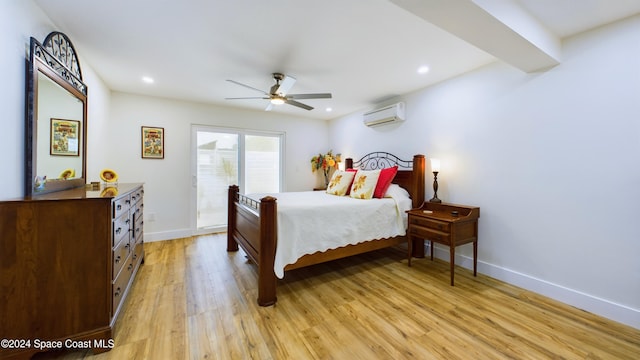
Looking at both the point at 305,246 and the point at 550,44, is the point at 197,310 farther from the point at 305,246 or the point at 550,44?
the point at 550,44

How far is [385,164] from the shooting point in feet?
13.5

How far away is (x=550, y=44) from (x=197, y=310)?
3.79 meters

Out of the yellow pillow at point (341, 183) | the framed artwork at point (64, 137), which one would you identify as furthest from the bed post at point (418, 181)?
the framed artwork at point (64, 137)

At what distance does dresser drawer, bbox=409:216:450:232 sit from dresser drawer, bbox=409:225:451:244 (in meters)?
0.04

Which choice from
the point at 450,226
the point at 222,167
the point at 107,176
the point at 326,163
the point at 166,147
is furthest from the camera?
the point at 326,163

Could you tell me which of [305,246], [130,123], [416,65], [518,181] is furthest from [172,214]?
[518,181]

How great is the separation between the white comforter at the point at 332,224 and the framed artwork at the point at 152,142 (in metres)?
2.63

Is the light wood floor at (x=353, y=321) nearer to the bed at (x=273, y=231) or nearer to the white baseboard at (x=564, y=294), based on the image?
the white baseboard at (x=564, y=294)

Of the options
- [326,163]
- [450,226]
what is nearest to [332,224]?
[450,226]

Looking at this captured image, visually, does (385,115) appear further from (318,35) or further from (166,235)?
(166,235)

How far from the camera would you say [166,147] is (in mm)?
4023

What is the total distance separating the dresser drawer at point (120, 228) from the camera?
169cm

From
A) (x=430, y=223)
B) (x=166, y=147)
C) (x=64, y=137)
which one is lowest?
(x=430, y=223)

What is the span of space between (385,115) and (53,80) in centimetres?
373
